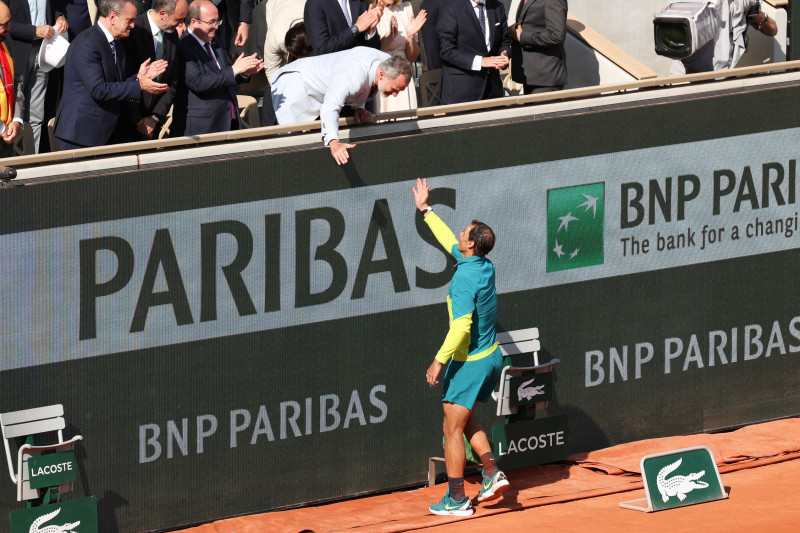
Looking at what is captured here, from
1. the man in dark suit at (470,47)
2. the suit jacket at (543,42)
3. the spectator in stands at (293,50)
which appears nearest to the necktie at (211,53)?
the spectator in stands at (293,50)

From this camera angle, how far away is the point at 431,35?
1161cm

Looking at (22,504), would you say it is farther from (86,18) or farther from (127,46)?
(86,18)

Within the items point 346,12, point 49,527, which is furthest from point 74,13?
point 49,527

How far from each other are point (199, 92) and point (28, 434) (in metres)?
2.74

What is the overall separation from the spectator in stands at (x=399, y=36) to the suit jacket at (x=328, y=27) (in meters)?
0.65

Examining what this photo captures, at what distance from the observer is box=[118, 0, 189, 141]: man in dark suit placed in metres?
9.73

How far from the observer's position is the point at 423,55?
12828mm

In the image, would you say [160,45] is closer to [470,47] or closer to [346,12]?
[346,12]

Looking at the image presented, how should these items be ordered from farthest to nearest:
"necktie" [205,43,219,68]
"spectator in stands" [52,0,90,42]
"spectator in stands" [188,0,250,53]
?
1. "spectator in stands" [188,0,250,53]
2. "spectator in stands" [52,0,90,42]
3. "necktie" [205,43,219,68]

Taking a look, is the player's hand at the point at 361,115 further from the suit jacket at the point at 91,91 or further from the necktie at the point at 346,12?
the suit jacket at the point at 91,91

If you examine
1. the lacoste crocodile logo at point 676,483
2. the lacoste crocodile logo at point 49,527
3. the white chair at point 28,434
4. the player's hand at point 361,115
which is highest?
the player's hand at point 361,115

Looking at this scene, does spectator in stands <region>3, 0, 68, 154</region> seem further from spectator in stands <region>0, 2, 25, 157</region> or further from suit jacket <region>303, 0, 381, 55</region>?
suit jacket <region>303, 0, 381, 55</region>

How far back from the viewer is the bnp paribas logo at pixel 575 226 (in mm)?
10328

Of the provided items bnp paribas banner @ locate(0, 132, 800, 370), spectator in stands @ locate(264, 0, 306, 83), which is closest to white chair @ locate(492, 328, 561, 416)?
bnp paribas banner @ locate(0, 132, 800, 370)
